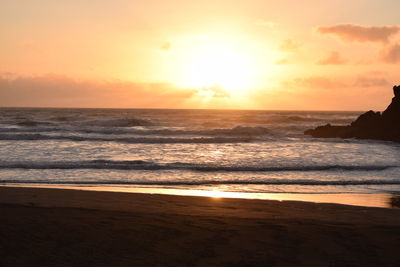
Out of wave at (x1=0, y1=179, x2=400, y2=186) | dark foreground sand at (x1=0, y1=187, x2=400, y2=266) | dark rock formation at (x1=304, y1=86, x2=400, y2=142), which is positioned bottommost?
wave at (x1=0, y1=179, x2=400, y2=186)

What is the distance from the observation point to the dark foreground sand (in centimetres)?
505

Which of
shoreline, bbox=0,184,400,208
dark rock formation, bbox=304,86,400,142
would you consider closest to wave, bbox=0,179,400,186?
shoreline, bbox=0,184,400,208

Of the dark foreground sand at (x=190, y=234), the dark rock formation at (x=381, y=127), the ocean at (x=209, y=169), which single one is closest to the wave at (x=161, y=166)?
the ocean at (x=209, y=169)

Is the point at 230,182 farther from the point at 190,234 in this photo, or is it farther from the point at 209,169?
the point at 190,234

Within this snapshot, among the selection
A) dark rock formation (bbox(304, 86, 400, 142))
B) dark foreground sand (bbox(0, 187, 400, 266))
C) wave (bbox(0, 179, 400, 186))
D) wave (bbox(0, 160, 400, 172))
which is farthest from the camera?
dark rock formation (bbox(304, 86, 400, 142))

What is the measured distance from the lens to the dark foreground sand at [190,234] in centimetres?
505

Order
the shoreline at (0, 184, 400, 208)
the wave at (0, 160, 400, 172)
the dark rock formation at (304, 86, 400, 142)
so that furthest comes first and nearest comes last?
the dark rock formation at (304, 86, 400, 142), the wave at (0, 160, 400, 172), the shoreline at (0, 184, 400, 208)

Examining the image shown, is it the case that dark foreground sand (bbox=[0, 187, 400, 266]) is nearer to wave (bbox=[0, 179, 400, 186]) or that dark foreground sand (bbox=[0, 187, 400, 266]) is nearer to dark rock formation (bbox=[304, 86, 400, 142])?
wave (bbox=[0, 179, 400, 186])

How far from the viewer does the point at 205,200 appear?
938 cm

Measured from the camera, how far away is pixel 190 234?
6.03 metres

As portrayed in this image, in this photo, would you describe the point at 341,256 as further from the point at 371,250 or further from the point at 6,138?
the point at 6,138

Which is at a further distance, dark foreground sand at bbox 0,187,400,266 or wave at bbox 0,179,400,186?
wave at bbox 0,179,400,186

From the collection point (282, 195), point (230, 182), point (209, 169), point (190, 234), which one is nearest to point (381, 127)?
point (209, 169)

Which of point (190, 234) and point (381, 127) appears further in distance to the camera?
point (381, 127)
